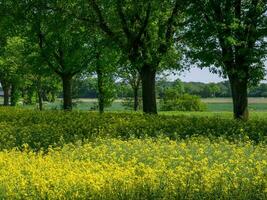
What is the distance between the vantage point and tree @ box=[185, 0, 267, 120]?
23141 mm

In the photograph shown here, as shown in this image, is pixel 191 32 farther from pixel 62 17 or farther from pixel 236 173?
pixel 236 173

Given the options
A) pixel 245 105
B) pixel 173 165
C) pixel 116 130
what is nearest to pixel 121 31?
pixel 245 105

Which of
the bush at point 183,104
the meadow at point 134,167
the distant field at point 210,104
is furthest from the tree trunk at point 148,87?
the bush at point 183,104

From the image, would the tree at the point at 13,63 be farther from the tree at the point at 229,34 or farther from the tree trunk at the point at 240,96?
the tree at the point at 229,34

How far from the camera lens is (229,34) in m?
23.0

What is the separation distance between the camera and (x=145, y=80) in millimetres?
29938

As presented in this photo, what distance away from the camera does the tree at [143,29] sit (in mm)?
28391

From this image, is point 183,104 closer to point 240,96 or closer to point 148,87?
point 148,87

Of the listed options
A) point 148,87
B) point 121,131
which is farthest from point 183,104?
point 121,131

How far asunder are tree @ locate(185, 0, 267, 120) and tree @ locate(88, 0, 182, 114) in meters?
3.91

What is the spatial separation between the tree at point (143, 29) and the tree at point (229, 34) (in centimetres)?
391

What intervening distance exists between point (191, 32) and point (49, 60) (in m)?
17.3

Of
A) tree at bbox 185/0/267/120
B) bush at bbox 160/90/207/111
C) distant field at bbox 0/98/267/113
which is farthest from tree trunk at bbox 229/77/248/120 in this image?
bush at bbox 160/90/207/111

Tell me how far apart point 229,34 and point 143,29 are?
667cm
